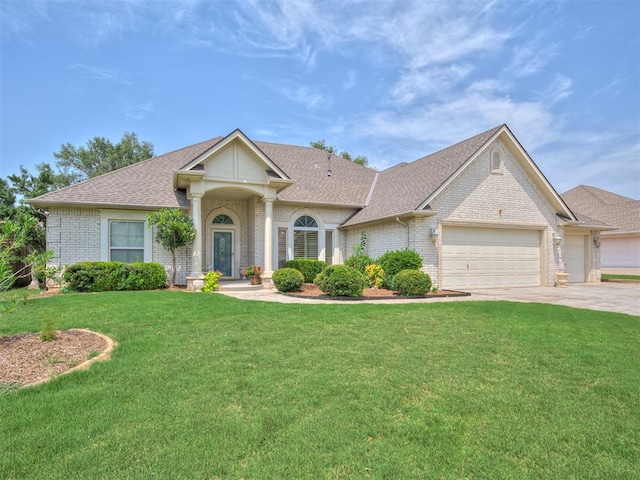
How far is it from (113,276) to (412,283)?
10202mm

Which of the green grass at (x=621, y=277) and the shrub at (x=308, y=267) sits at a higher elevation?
the shrub at (x=308, y=267)

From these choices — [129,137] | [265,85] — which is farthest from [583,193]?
[129,137]

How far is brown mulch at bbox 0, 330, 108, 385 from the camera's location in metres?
4.57

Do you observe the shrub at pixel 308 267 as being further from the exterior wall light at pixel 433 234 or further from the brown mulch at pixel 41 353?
the brown mulch at pixel 41 353

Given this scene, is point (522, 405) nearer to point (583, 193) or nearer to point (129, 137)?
point (583, 193)

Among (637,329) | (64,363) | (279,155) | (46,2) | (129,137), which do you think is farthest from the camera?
(129,137)

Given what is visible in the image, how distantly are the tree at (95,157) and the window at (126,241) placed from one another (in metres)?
29.4

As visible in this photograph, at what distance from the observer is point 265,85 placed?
52.0 ft

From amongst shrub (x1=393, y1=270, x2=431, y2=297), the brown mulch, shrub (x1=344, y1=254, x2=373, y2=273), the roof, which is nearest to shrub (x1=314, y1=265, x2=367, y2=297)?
shrub (x1=393, y1=270, x2=431, y2=297)

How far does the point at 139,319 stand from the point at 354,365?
483cm

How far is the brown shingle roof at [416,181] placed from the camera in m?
14.9

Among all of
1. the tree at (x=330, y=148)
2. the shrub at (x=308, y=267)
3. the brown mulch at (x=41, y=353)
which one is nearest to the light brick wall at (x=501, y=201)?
the shrub at (x=308, y=267)

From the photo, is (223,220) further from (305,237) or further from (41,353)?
(41,353)

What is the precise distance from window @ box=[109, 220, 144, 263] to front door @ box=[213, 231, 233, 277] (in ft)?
10.1
